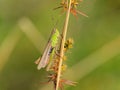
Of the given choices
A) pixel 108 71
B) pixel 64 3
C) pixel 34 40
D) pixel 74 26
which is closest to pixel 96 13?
pixel 74 26

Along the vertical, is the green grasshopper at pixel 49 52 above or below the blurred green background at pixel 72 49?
below

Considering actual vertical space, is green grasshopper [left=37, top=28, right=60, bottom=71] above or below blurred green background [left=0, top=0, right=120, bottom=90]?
below

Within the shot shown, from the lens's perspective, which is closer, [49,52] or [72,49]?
[49,52]

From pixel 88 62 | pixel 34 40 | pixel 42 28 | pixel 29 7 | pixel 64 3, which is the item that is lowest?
pixel 64 3

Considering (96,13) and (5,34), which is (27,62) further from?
(96,13)

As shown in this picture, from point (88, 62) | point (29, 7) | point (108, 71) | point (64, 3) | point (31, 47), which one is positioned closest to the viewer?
point (64, 3)

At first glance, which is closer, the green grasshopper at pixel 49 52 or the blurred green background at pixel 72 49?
the green grasshopper at pixel 49 52

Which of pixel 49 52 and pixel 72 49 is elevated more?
pixel 72 49

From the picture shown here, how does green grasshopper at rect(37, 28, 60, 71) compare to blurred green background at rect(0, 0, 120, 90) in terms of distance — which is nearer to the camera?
green grasshopper at rect(37, 28, 60, 71)
